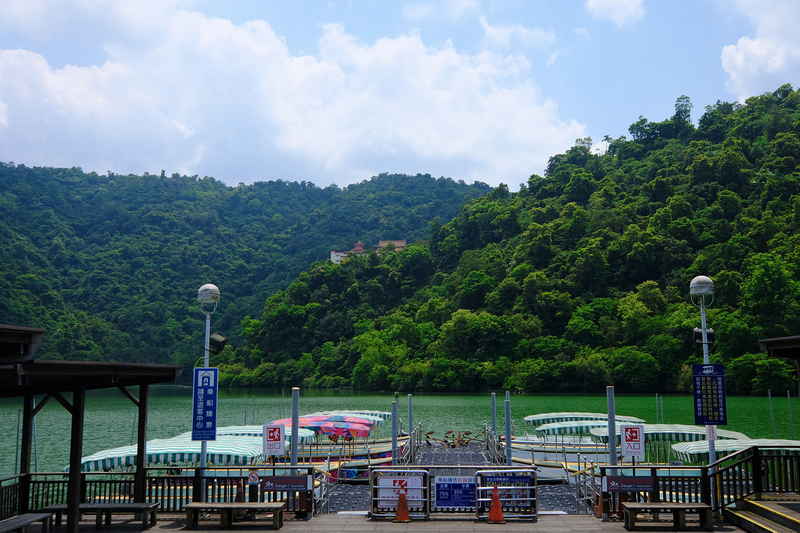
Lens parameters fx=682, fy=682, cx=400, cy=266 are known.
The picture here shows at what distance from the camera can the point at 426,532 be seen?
11.8 meters

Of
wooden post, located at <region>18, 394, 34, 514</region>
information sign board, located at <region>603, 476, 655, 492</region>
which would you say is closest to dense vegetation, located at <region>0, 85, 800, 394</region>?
information sign board, located at <region>603, 476, 655, 492</region>

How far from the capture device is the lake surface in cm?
3938

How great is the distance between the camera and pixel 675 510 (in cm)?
1162

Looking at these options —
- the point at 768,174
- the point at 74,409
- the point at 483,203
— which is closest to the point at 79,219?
the point at 483,203

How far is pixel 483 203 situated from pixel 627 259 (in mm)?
39077

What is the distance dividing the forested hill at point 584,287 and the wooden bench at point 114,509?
191ft

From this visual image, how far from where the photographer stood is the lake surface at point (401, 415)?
1550 inches

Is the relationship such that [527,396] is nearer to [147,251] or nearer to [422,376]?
[422,376]

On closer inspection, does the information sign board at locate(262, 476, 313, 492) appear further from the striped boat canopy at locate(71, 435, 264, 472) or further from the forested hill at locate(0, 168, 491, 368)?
the forested hill at locate(0, 168, 491, 368)

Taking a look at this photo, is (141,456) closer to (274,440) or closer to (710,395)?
(274,440)

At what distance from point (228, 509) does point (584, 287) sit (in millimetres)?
77501

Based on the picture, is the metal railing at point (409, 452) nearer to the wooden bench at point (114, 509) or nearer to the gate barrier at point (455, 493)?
the gate barrier at point (455, 493)

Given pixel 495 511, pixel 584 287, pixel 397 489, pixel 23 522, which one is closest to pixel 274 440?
pixel 397 489

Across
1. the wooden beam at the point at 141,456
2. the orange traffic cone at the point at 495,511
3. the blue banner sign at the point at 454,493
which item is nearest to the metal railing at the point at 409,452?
the blue banner sign at the point at 454,493
